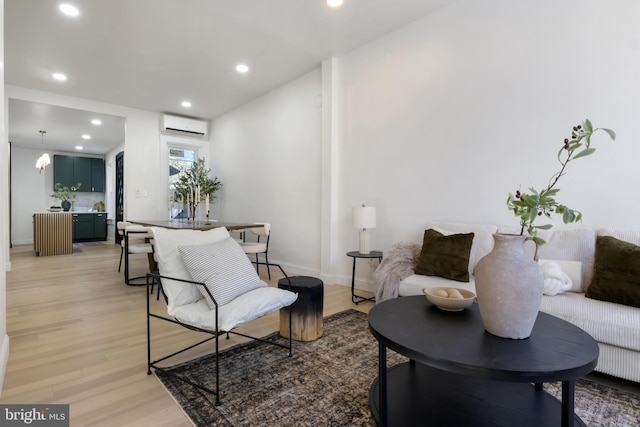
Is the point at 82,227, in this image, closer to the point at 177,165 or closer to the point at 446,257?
the point at 177,165

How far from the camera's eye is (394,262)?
9.37 ft

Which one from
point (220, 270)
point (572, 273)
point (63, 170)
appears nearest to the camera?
point (220, 270)

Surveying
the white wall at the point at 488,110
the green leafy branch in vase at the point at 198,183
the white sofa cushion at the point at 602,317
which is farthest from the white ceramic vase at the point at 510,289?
the green leafy branch in vase at the point at 198,183

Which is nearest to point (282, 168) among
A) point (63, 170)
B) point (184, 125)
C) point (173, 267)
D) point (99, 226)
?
point (184, 125)

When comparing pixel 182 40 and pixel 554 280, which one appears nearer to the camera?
pixel 554 280

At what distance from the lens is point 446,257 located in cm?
262

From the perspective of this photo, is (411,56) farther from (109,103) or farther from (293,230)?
(109,103)

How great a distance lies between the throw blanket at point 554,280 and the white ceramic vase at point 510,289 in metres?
0.97

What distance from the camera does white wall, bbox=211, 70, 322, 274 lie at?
4.56 metres

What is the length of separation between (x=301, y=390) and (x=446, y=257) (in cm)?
153

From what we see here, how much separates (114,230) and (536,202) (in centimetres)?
1021

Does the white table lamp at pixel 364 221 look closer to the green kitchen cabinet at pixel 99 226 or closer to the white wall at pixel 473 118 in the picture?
the white wall at pixel 473 118

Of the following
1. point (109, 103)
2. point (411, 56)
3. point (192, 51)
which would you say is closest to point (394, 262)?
point (411, 56)

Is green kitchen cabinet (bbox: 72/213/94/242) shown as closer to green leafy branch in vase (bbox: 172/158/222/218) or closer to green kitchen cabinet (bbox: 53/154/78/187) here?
green kitchen cabinet (bbox: 53/154/78/187)
